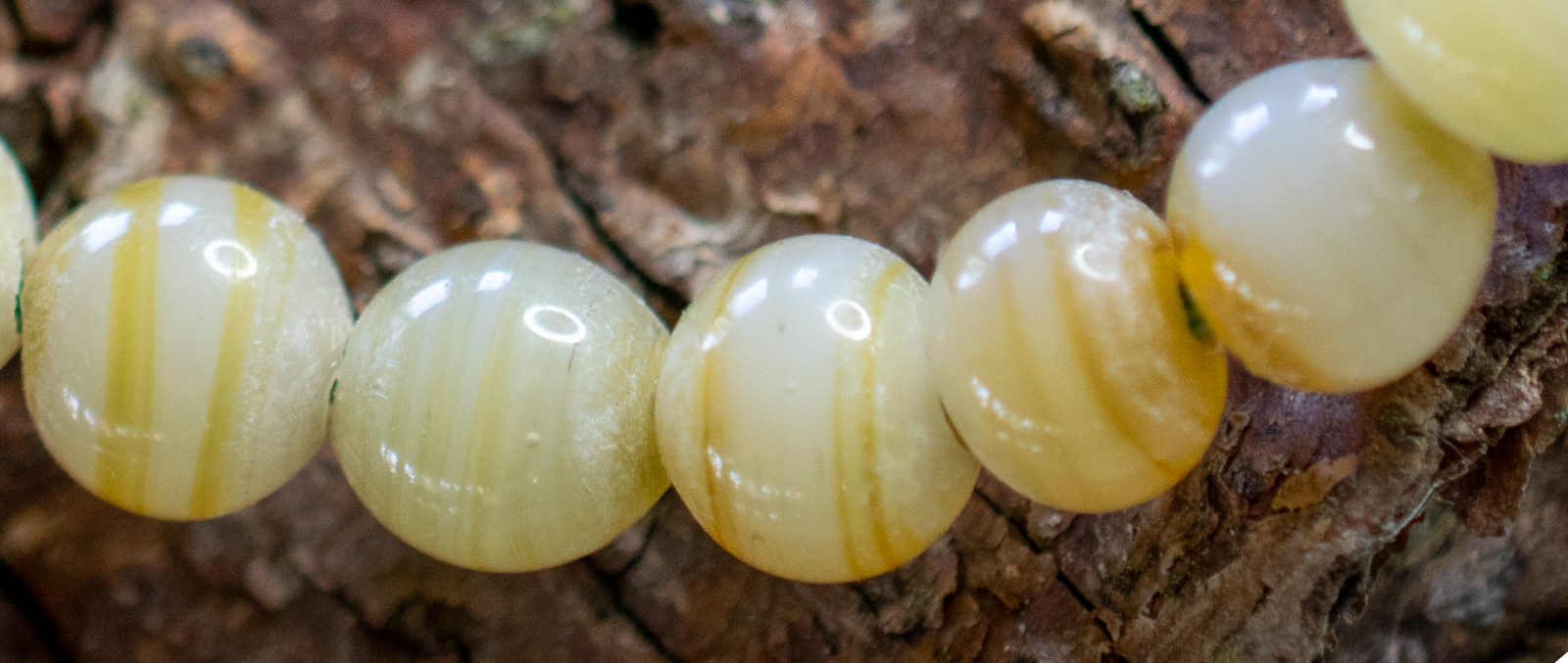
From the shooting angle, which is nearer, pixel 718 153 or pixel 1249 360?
pixel 1249 360

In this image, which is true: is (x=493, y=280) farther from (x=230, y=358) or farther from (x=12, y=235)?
(x=12, y=235)

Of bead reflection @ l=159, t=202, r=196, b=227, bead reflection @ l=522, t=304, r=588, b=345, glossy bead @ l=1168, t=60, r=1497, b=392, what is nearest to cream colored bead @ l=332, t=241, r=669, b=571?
bead reflection @ l=522, t=304, r=588, b=345

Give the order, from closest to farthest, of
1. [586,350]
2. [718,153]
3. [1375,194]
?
[1375,194] → [586,350] → [718,153]

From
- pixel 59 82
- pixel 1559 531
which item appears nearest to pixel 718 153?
pixel 59 82

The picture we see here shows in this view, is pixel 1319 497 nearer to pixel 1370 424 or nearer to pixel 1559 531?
pixel 1370 424

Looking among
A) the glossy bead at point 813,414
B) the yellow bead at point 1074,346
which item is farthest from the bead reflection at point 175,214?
the yellow bead at point 1074,346
